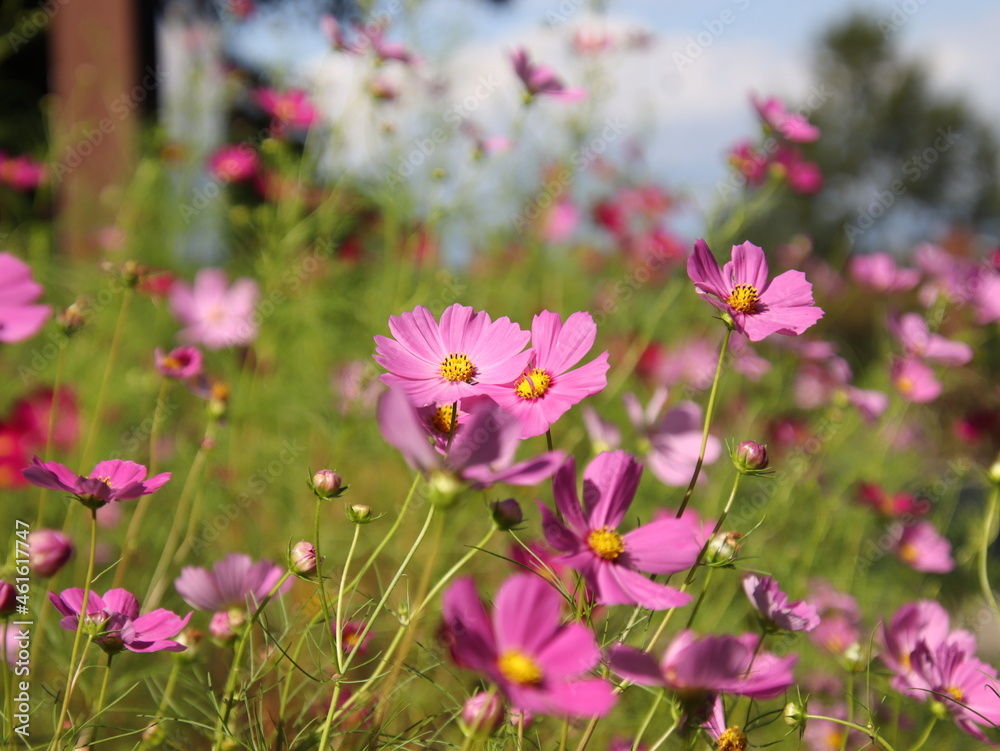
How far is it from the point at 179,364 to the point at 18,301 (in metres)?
0.17

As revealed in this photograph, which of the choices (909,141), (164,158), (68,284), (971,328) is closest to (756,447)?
(971,328)

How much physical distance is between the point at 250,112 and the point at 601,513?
3788 mm

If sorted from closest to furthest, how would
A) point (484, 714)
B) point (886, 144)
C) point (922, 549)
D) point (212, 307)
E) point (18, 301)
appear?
point (484, 714) < point (18, 301) < point (922, 549) < point (212, 307) < point (886, 144)

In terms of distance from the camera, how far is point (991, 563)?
1589 millimetres

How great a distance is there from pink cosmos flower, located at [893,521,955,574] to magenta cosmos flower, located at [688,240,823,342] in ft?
2.36

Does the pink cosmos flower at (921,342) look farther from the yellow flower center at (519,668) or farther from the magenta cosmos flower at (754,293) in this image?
the yellow flower center at (519,668)

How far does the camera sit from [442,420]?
0.47 meters

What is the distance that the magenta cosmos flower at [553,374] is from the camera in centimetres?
46

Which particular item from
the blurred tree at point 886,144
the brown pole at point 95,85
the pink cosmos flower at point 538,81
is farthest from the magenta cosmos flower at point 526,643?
the blurred tree at point 886,144

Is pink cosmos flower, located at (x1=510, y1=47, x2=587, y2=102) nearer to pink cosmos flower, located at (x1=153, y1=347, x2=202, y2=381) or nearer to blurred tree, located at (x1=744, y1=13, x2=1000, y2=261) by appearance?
pink cosmos flower, located at (x1=153, y1=347, x2=202, y2=381)

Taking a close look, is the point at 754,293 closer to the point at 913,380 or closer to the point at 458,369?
the point at 458,369

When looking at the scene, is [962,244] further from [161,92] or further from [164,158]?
[164,158]

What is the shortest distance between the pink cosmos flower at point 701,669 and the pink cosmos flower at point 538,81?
76 centimetres

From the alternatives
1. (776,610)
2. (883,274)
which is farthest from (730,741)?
(883,274)
